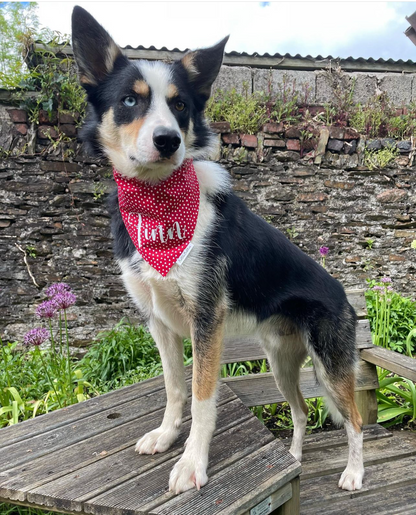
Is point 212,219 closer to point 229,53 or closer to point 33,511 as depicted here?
point 33,511

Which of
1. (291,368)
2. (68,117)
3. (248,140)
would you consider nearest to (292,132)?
(248,140)

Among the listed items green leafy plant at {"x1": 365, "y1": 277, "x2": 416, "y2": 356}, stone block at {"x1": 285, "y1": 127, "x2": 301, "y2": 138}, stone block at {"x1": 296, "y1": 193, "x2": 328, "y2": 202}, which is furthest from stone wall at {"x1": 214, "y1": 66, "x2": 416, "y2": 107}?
green leafy plant at {"x1": 365, "y1": 277, "x2": 416, "y2": 356}

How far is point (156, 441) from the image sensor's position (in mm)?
1783

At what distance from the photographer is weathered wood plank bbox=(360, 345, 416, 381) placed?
2.26 meters

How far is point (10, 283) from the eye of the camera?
437 centimetres

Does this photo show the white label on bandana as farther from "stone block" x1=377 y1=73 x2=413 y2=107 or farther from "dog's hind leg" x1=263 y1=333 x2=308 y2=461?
→ "stone block" x1=377 y1=73 x2=413 y2=107

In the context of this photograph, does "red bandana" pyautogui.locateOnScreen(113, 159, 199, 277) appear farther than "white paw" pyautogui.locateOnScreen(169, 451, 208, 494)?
Yes

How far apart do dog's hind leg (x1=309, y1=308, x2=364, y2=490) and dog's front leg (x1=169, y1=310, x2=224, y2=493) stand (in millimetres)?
632

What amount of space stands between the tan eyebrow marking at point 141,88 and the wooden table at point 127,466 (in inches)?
61.9

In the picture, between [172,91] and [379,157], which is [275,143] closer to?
[379,157]

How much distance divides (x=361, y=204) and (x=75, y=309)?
12.8 feet

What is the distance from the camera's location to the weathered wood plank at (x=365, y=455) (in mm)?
2215

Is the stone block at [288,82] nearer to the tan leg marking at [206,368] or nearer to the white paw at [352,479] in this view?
the tan leg marking at [206,368]

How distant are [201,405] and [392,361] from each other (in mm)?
1437
